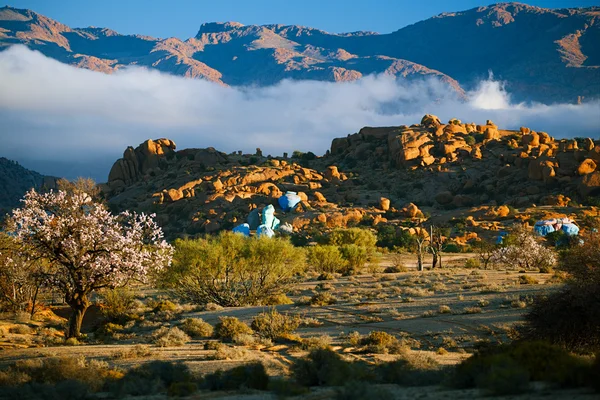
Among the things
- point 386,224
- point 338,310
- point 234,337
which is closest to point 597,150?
point 386,224

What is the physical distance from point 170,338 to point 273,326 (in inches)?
137

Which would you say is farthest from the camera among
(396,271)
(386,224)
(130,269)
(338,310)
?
(386,224)

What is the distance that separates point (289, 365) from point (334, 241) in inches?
1611

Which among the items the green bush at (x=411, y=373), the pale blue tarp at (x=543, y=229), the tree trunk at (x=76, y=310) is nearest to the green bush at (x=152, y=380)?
the green bush at (x=411, y=373)

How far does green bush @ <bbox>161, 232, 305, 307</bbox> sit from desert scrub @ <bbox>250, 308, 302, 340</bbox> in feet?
29.9

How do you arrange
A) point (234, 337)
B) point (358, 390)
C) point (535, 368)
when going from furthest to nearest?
point (234, 337) < point (535, 368) < point (358, 390)

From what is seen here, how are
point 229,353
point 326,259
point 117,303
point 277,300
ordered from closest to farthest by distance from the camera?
point 229,353, point 117,303, point 277,300, point 326,259

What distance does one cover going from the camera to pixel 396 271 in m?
48.2

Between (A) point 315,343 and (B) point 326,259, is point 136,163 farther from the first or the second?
(A) point 315,343

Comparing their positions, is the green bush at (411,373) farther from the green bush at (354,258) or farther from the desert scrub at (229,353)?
the green bush at (354,258)

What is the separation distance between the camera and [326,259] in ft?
162

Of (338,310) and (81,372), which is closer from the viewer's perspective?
(81,372)

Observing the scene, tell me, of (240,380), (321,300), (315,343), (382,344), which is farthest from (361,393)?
(321,300)

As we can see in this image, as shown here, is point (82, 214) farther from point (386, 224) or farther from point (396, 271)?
point (386, 224)
